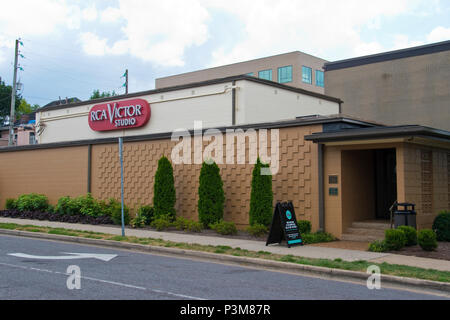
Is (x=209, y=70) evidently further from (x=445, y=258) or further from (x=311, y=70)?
(x=445, y=258)

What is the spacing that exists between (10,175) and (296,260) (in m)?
21.0

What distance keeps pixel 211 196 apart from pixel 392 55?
75.5 ft

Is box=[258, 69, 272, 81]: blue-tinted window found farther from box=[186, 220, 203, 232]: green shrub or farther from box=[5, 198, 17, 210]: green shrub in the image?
box=[186, 220, 203, 232]: green shrub

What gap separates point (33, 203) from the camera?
23688mm

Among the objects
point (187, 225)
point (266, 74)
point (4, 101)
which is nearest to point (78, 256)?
point (187, 225)

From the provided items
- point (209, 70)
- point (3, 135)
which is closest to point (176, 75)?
point (209, 70)

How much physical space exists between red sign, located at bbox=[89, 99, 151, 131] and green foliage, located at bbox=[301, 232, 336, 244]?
520 inches

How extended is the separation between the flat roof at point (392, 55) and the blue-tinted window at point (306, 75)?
24.6 m

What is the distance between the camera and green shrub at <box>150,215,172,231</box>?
17.6m

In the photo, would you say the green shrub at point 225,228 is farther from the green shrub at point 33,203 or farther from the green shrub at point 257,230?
the green shrub at point 33,203

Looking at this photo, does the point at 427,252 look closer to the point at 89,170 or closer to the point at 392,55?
the point at 89,170

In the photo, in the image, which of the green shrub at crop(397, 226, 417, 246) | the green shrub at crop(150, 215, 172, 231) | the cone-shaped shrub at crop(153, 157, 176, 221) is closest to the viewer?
the green shrub at crop(397, 226, 417, 246)

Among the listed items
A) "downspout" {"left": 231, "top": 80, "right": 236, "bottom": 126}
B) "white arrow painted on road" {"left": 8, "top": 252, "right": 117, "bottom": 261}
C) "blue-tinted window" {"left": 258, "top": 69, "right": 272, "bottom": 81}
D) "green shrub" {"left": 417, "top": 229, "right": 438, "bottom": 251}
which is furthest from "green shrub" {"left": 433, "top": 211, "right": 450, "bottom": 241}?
"blue-tinted window" {"left": 258, "top": 69, "right": 272, "bottom": 81}

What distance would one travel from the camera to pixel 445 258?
37.4 feet
